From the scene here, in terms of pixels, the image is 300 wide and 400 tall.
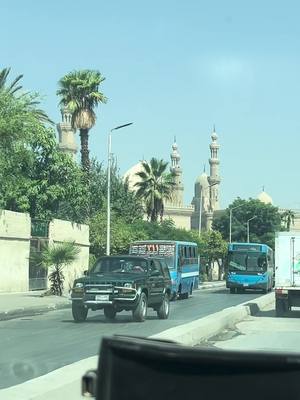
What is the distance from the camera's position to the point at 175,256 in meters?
33.9

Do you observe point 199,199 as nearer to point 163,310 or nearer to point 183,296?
point 183,296

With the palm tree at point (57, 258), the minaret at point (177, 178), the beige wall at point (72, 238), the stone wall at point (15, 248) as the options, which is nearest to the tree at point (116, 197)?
the beige wall at point (72, 238)

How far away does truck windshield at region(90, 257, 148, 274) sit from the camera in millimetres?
20906

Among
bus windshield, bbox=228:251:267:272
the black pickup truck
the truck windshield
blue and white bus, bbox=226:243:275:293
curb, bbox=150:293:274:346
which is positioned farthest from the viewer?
bus windshield, bbox=228:251:267:272

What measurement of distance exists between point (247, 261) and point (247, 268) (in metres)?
0.49

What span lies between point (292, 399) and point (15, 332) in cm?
1462

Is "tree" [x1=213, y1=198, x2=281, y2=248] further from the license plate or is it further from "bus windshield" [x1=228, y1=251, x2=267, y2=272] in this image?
the license plate

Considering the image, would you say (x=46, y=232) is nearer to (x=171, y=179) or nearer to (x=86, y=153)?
(x=86, y=153)

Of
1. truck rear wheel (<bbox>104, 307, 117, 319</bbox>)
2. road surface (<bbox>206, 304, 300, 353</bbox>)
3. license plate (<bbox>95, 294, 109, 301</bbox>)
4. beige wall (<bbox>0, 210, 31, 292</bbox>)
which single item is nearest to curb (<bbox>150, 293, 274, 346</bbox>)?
road surface (<bbox>206, 304, 300, 353</bbox>)

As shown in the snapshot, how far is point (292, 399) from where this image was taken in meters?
2.82

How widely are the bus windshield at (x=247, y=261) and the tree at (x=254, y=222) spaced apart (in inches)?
2023

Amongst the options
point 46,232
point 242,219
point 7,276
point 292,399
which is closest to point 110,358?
point 292,399

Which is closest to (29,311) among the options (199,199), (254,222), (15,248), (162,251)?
(15,248)

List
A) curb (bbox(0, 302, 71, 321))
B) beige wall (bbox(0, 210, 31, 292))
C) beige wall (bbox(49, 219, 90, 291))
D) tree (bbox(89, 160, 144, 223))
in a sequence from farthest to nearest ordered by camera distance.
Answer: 1. tree (bbox(89, 160, 144, 223))
2. beige wall (bbox(49, 219, 90, 291))
3. beige wall (bbox(0, 210, 31, 292))
4. curb (bbox(0, 302, 71, 321))
